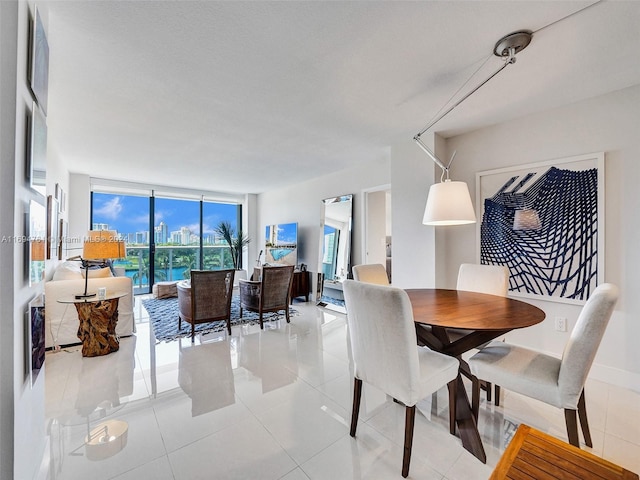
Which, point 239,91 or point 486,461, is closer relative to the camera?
point 486,461

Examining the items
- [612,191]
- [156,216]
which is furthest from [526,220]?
[156,216]

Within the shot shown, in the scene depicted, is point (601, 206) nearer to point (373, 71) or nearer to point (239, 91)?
point (373, 71)

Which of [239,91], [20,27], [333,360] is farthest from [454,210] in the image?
[20,27]

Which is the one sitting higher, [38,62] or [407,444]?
[38,62]

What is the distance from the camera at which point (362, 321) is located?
1.66 metres

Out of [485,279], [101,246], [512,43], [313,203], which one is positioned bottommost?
[485,279]

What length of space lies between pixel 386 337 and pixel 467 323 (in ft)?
1.51

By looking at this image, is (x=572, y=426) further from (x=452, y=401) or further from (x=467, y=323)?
(x=467, y=323)

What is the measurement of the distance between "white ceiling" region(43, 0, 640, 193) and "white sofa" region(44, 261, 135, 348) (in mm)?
1793

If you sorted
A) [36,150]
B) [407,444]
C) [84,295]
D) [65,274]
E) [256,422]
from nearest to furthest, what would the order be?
[36,150]
[407,444]
[256,422]
[84,295]
[65,274]

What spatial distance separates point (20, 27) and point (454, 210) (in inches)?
102

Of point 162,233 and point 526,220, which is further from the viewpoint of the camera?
Answer: point 162,233

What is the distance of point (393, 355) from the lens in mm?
1536

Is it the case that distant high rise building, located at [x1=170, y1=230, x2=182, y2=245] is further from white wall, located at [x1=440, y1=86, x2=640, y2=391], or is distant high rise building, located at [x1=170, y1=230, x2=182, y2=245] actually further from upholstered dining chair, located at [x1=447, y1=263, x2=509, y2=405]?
white wall, located at [x1=440, y1=86, x2=640, y2=391]
